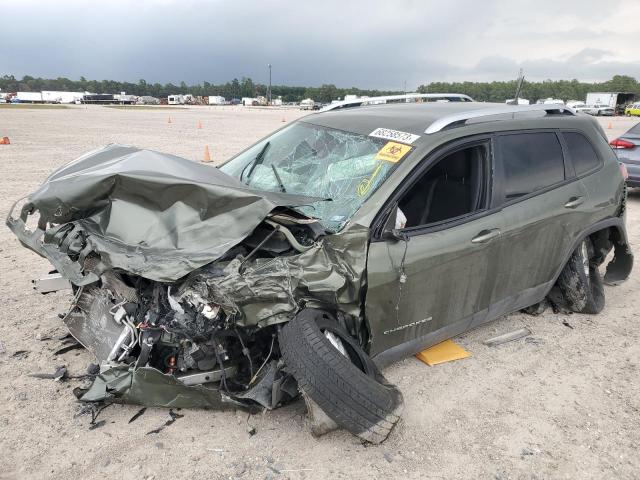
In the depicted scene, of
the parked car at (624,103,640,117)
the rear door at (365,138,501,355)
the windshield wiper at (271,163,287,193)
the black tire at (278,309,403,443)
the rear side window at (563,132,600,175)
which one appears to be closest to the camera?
the black tire at (278,309,403,443)

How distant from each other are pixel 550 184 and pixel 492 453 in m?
2.14

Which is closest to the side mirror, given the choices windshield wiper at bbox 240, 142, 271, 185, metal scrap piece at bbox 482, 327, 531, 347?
windshield wiper at bbox 240, 142, 271, 185

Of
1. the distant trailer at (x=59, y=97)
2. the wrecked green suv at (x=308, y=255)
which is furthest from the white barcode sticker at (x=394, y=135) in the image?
the distant trailer at (x=59, y=97)

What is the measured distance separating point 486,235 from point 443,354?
3.35ft

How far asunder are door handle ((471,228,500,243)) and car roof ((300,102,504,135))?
0.78 m

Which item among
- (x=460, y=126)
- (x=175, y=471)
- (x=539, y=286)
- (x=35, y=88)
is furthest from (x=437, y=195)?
(x=35, y=88)

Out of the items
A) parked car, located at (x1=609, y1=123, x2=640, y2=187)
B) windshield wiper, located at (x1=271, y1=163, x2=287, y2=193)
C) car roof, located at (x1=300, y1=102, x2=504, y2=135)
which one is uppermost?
car roof, located at (x1=300, y1=102, x2=504, y2=135)

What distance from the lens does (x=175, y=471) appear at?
252cm

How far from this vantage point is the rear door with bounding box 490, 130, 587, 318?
11.6 feet

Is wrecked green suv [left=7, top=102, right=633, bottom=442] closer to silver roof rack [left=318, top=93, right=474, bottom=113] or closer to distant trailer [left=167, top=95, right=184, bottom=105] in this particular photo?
silver roof rack [left=318, top=93, right=474, bottom=113]

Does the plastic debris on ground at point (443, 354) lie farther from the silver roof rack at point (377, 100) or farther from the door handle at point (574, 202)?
the silver roof rack at point (377, 100)

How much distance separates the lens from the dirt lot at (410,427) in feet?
8.51

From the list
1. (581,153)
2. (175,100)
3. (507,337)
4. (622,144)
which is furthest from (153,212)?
(175,100)

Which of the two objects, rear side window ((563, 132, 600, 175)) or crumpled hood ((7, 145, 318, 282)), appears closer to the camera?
crumpled hood ((7, 145, 318, 282))
